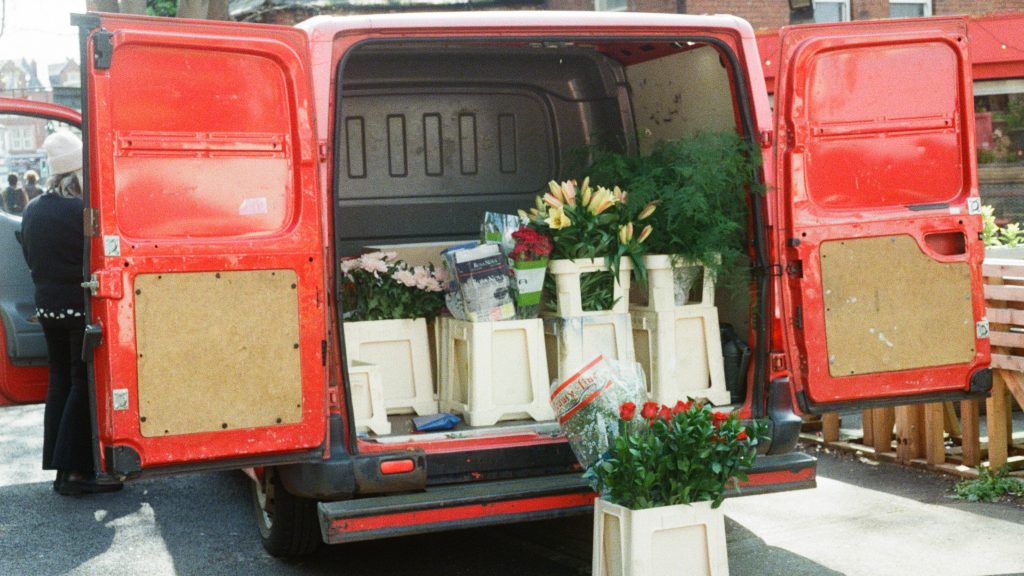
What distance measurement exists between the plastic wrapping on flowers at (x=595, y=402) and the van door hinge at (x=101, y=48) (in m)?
2.03

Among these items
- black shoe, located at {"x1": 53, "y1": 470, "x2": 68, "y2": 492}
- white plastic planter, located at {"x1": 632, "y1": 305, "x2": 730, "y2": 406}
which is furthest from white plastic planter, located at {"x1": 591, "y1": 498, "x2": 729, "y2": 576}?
black shoe, located at {"x1": 53, "y1": 470, "x2": 68, "y2": 492}

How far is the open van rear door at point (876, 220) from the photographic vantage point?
17.1ft

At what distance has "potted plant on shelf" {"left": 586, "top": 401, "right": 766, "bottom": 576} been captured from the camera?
457 centimetres

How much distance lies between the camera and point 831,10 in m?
16.8

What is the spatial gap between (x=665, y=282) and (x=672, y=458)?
1244 millimetres

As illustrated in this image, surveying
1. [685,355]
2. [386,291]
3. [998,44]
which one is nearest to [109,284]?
[386,291]

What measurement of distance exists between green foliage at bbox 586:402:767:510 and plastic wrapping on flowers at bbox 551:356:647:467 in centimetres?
8

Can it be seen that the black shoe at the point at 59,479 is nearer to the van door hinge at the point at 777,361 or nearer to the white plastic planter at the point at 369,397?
the white plastic planter at the point at 369,397

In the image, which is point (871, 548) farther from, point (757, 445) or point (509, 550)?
point (509, 550)

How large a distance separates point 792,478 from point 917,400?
64 cm

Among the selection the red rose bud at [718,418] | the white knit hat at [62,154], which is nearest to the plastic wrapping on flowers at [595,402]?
the red rose bud at [718,418]

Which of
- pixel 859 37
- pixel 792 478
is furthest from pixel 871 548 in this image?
pixel 859 37

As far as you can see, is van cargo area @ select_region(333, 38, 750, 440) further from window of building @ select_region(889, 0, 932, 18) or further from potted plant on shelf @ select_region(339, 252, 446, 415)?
window of building @ select_region(889, 0, 932, 18)

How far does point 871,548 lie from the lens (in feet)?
18.3
